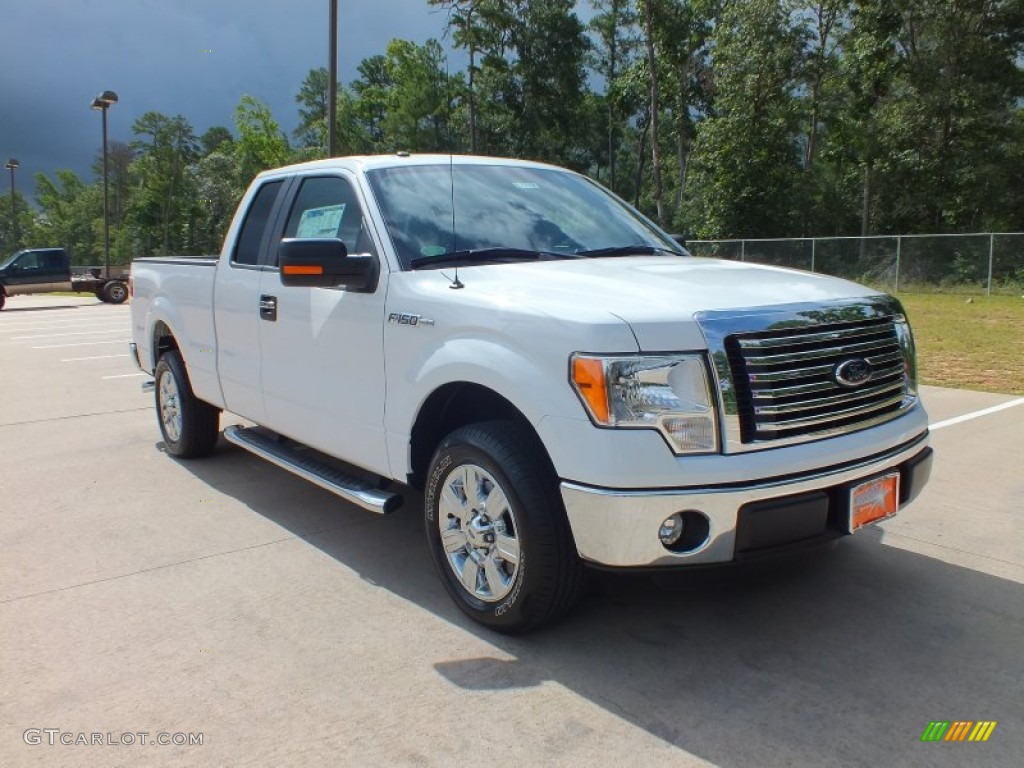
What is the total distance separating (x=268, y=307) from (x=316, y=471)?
989mm

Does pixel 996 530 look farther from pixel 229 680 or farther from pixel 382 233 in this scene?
pixel 229 680

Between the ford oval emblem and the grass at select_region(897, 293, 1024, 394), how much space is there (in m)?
6.82

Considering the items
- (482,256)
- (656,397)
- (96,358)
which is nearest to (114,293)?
(96,358)

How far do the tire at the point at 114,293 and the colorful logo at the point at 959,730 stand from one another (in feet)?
97.9

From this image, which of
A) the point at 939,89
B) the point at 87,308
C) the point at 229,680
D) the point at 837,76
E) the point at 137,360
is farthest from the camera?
the point at 837,76

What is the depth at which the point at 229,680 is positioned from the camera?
3.09 meters

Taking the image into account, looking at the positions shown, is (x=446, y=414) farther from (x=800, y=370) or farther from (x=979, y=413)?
(x=979, y=413)

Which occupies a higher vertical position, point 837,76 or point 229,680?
point 837,76

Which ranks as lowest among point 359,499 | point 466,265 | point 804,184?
point 359,499

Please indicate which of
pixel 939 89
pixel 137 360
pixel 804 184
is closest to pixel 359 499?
pixel 137 360

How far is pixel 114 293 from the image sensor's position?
92.9 feet

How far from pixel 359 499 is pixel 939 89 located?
32.4 m

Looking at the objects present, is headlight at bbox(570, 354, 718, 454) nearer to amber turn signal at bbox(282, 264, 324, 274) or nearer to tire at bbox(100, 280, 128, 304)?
amber turn signal at bbox(282, 264, 324, 274)
